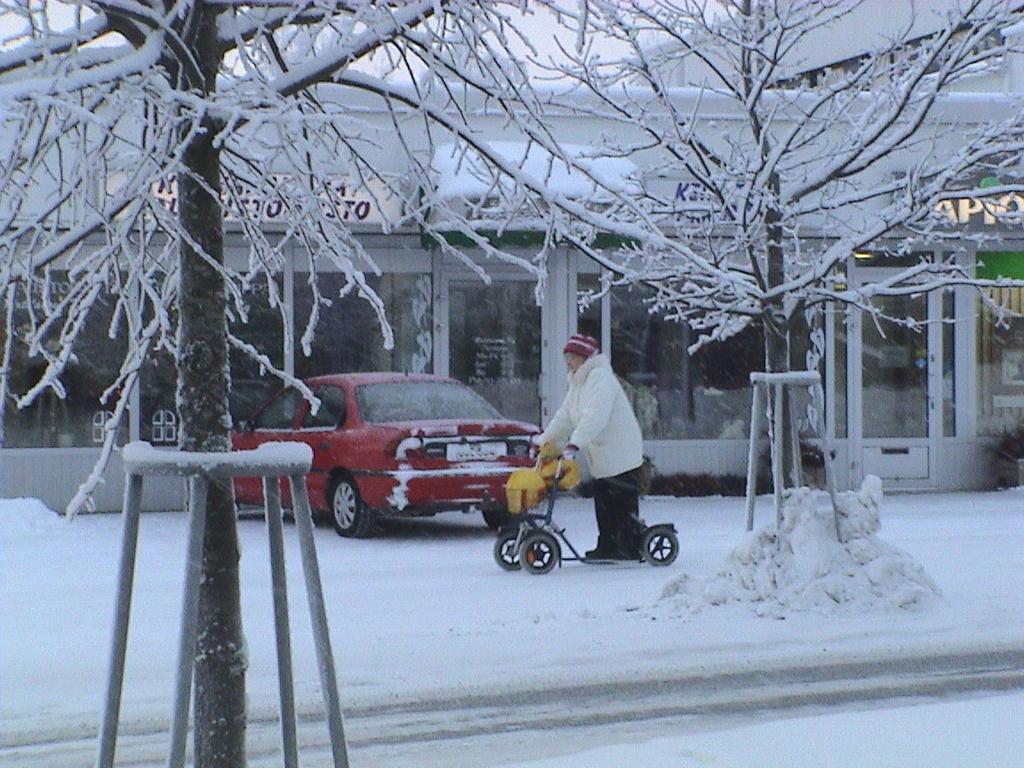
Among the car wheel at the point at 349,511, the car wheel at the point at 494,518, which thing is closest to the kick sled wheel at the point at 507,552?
the car wheel at the point at 349,511

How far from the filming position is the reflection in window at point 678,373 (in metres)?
18.0

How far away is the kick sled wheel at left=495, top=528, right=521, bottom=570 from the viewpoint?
11352mm

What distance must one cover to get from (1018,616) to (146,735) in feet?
17.9

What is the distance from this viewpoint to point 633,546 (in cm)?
1159

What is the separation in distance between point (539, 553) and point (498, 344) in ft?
22.1

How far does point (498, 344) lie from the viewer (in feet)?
58.1

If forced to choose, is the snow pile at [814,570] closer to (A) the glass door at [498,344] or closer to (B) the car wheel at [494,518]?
(B) the car wheel at [494,518]

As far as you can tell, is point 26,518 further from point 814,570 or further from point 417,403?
point 814,570

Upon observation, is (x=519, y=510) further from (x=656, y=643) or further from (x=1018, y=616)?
(x=1018, y=616)

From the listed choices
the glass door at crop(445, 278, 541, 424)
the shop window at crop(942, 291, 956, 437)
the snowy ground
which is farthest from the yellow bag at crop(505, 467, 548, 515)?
the shop window at crop(942, 291, 956, 437)

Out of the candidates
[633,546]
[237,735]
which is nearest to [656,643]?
[633,546]

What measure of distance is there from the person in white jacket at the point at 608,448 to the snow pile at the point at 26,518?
5.08 metres

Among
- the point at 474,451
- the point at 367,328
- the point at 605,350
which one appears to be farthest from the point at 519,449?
the point at 605,350

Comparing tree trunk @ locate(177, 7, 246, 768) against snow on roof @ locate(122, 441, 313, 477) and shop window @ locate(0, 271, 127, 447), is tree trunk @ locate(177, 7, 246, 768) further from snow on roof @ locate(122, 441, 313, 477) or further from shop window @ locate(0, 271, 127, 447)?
shop window @ locate(0, 271, 127, 447)
